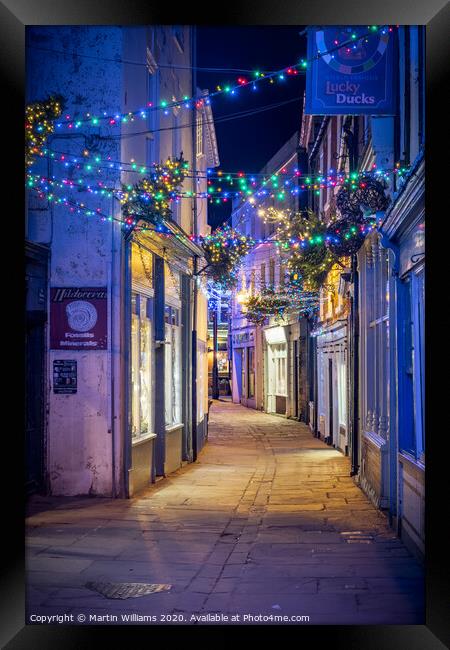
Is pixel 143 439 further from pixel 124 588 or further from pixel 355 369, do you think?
pixel 124 588

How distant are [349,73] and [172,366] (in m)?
8.37

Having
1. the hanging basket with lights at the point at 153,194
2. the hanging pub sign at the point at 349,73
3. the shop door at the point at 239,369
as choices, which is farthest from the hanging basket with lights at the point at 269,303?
the shop door at the point at 239,369

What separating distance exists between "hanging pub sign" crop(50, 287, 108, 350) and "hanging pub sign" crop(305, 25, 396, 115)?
4.35m

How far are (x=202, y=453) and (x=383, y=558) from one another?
11.1 m

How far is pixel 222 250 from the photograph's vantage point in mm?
18438

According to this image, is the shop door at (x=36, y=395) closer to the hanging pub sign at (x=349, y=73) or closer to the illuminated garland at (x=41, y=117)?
the illuminated garland at (x=41, y=117)

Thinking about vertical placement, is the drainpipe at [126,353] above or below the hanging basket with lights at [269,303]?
below

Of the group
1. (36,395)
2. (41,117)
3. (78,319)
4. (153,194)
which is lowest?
(36,395)

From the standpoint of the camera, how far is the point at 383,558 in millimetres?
8062

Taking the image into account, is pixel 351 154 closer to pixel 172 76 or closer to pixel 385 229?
pixel 172 76

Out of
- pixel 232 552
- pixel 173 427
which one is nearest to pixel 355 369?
pixel 173 427

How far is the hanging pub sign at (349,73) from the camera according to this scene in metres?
9.48
